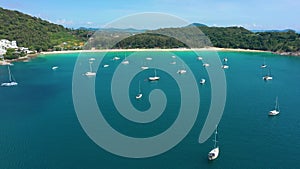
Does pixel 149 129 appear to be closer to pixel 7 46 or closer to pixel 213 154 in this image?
pixel 213 154

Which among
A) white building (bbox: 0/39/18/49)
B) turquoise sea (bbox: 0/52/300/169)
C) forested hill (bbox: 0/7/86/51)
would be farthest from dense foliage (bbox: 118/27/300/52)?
turquoise sea (bbox: 0/52/300/169)

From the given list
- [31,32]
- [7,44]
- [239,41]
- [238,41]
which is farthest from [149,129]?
[239,41]

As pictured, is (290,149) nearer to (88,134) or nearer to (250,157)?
(250,157)

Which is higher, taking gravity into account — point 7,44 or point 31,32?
point 31,32

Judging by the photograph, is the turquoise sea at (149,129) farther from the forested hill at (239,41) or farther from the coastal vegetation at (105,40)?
the forested hill at (239,41)

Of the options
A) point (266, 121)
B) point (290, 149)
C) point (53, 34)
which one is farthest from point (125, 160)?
point (53, 34)

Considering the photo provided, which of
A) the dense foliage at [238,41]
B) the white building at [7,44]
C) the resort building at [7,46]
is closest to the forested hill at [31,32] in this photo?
the resort building at [7,46]
